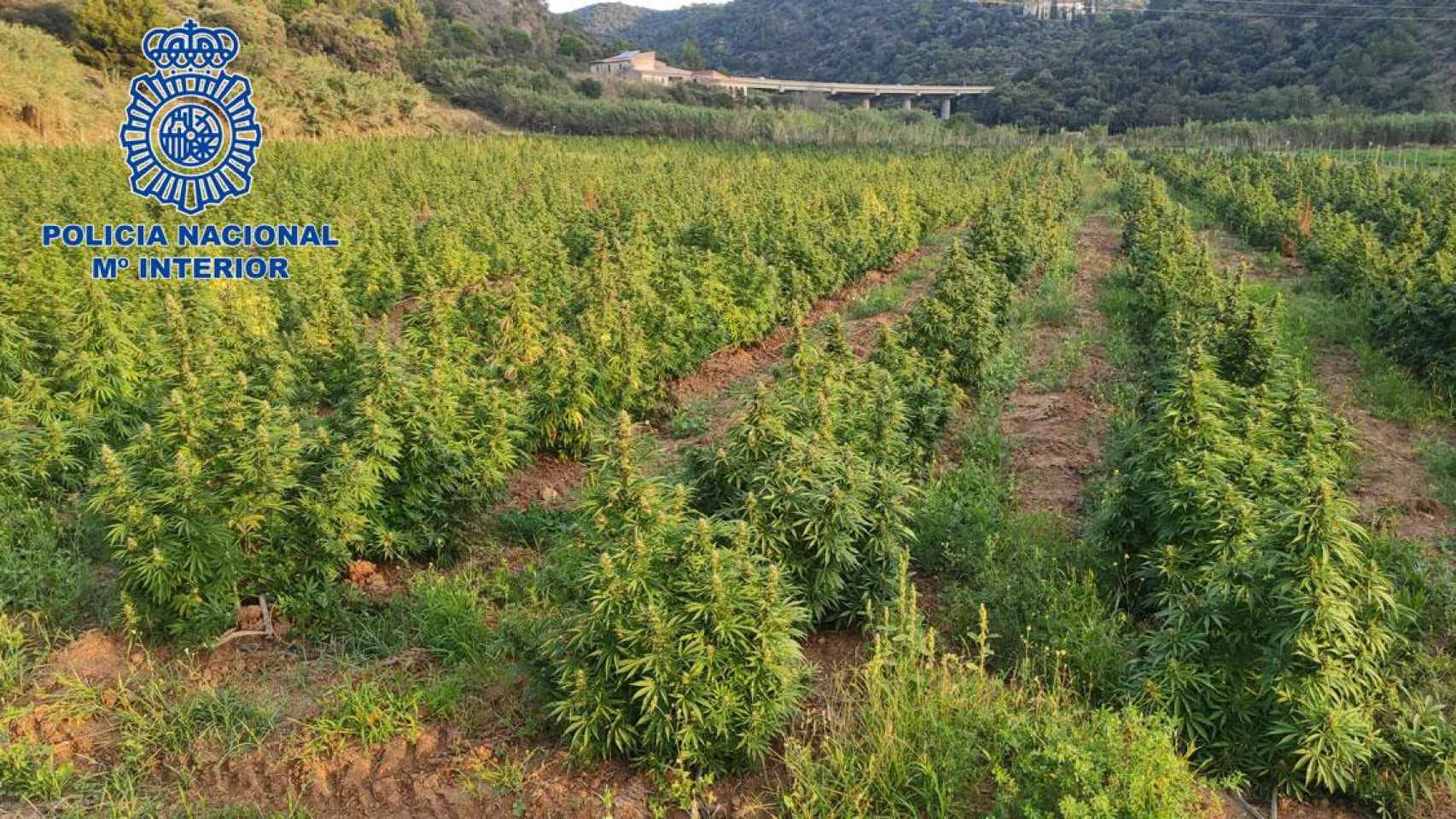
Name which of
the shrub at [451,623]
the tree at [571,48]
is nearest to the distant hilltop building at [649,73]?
the tree at [571,48]

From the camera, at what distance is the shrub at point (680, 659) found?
386cm

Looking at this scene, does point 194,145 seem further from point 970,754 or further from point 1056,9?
point 1056,9

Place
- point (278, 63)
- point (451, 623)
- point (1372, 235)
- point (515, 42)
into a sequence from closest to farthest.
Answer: point (451, 623) < point (1372, 235) < point (278, 63) < point (515, 42)

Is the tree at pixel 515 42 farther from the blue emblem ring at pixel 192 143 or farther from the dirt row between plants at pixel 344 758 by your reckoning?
the dirt row between plants at pixel 344 758

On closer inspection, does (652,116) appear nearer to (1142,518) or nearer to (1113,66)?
(1113,66)

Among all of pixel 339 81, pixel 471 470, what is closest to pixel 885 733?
pixel 471 470

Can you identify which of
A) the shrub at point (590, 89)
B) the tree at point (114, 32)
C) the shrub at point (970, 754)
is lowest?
the shrub at point (970, 754)

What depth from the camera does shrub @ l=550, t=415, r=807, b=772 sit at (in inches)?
152

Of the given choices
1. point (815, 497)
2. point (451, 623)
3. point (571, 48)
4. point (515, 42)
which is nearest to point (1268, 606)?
point (815, 497)

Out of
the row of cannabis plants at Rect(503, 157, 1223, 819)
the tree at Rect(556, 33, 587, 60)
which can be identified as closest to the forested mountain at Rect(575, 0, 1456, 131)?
the tree at Rect(556, 33, 587, 60)

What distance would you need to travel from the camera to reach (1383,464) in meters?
7.74

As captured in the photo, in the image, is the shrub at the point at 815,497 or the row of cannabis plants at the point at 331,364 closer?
the shrub at the point at 815,497

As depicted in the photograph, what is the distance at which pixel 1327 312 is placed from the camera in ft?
41.2

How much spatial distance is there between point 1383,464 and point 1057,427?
276 cm
